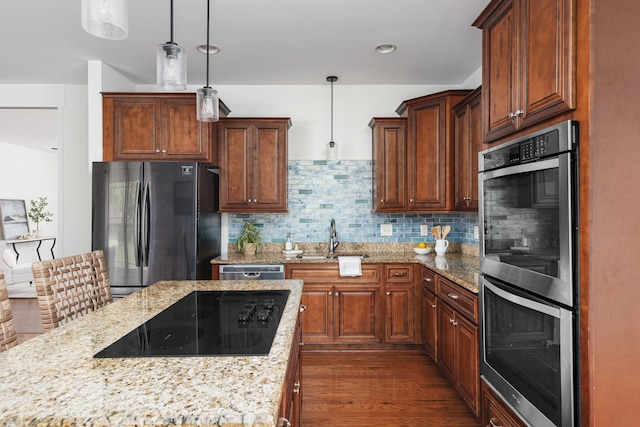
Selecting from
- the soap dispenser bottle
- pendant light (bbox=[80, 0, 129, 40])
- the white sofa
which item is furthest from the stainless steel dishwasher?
the white sofa

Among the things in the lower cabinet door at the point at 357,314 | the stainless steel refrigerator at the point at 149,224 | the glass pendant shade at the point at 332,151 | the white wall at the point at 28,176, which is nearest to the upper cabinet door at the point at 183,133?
the stainless steel refrigerator at the point at 149,224

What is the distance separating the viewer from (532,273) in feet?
5.12

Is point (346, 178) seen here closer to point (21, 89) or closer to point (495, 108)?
point (495, 108)

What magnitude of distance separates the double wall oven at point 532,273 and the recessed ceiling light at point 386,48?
158cm

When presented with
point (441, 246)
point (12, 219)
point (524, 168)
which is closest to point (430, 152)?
point (441, 246)

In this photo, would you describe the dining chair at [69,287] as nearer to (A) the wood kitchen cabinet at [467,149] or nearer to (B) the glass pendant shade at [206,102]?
(B) the glass pendant shade at [206,102]

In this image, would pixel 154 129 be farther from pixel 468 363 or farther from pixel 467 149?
pixel 468 363

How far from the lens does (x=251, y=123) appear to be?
12.2 feet

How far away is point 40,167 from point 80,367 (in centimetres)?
978

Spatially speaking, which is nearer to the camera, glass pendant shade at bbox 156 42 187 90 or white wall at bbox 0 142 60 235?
glass pendant shade at bbox 156 42 187 90

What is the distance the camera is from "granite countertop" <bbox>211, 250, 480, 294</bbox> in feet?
9.04

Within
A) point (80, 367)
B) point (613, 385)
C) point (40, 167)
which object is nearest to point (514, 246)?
point (613, 385)

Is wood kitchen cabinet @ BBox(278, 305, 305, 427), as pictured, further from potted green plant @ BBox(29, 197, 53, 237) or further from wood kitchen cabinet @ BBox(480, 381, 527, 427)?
potted green plant @ BBox(29, 197, 53, 237)

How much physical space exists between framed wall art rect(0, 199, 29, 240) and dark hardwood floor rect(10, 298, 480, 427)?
7131 mm
